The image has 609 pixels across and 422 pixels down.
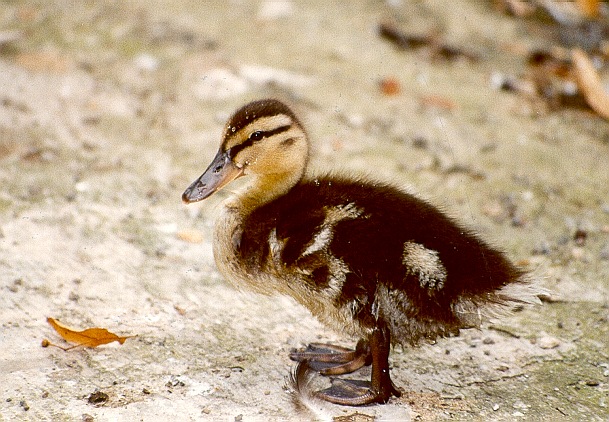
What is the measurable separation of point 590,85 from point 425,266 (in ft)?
11.4

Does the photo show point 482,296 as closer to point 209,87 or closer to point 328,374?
point 328,374

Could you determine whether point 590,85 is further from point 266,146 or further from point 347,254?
point 347,254

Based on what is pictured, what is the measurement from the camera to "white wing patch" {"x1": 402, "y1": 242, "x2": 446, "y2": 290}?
9.66 feet

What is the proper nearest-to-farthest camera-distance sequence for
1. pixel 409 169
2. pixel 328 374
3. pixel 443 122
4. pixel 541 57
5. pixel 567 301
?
pixel 328 374 → pixel 567 301 → pixel 409 169 → pixel 443 122 → pixel 541 57

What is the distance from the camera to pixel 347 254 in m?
3.01

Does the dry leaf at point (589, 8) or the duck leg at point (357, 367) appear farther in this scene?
the dry leaf at point (589, 8)

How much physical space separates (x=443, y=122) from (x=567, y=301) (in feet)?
6.36

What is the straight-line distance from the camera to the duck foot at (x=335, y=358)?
3381 millimetres

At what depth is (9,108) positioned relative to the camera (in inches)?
205

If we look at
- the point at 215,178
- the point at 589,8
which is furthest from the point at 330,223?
the point at 589,8

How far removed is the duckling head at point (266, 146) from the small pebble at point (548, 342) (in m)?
1.26

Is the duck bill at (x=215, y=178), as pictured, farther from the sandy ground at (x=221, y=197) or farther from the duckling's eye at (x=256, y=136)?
the sandy ground at (x=221, y=197)

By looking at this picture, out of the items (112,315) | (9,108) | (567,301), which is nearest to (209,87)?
(9,108)

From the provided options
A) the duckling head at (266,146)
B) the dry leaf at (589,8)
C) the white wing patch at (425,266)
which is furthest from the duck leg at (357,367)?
the dry leaf at (589,8)
